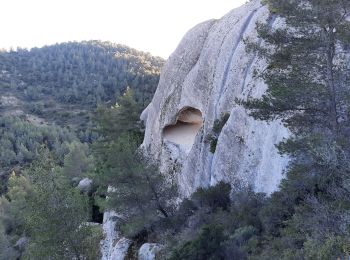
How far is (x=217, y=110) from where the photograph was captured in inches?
1005

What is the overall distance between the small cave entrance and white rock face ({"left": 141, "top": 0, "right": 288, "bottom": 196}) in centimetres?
10

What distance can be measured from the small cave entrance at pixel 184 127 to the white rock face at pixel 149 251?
10.5m

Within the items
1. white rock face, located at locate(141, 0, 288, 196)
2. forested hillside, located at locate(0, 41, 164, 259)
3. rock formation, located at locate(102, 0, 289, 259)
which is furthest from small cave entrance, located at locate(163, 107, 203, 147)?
forested hillside, located at locate(0, 41, 164, 259)

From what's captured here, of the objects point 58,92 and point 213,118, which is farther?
point 58,92

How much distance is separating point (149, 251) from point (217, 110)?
9341mm

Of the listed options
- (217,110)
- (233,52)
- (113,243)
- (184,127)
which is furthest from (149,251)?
(184,127)

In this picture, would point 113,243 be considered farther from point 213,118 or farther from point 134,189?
point 213,118

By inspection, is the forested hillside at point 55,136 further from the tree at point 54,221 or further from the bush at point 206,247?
the bush at point 206,247

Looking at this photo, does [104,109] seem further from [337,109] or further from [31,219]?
[337,109]

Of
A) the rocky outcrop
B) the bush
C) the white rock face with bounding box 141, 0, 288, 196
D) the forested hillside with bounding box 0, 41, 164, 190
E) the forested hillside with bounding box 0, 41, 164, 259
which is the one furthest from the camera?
the forested hillside with bounding box 0, 41, 164, 190

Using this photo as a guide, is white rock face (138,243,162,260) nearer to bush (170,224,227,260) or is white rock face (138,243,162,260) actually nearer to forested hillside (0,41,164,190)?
bush (170,224,227,260)

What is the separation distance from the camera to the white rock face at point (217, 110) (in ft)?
66.0

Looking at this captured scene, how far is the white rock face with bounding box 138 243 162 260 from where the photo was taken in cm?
2153

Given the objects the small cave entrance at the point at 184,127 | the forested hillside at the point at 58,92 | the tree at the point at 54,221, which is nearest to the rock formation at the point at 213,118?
the small cave entrance at the point at 184,127
